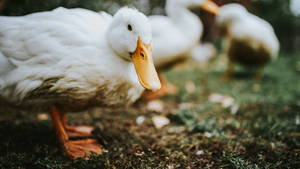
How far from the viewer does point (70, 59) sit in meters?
1.50

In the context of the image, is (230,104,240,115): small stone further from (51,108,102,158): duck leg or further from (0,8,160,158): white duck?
(51,108,102,158): duck leg

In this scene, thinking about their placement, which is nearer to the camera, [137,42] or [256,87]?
[137,42]

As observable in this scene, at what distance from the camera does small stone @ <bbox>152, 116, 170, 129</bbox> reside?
229cm

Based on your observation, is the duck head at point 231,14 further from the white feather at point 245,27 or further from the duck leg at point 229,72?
the duck leg at point 229,72

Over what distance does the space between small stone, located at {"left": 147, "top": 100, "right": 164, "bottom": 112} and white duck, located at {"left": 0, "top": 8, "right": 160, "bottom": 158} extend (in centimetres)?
118

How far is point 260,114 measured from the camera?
247 centimetres

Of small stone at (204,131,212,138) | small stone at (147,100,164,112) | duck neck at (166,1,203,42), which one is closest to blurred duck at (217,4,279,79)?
duck neck at (166,1,203,42)

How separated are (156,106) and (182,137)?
39.6 inches

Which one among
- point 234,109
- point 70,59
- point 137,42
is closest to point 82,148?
point 70,59

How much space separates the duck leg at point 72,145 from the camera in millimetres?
1682

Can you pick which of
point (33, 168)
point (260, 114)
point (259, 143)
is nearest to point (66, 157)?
point (33, 168)

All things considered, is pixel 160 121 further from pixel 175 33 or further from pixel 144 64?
pixel 175 33

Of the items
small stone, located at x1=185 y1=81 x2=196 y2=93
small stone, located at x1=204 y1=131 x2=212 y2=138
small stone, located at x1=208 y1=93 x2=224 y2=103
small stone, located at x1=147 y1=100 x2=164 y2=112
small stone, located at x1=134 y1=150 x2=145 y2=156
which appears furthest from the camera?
small stone, located at x1=185 y1=81 x2=196 y2=93

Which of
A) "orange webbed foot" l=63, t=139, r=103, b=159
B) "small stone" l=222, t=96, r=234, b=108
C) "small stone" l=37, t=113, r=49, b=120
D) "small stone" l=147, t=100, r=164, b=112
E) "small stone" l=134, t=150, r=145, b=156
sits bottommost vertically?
"small stone" l=37, t=113, r=49, b=120
